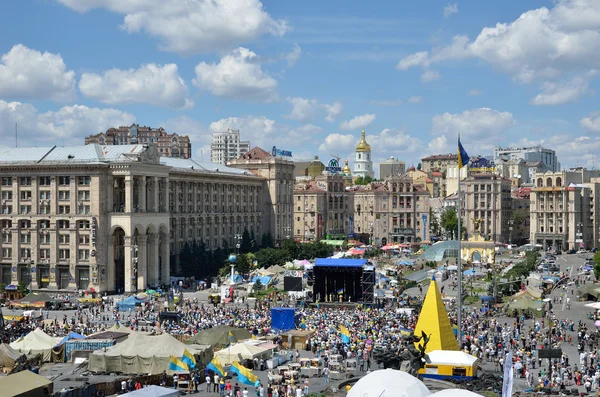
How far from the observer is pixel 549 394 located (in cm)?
3406

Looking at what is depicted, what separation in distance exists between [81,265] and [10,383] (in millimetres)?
48216

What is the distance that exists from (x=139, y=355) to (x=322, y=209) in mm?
111928

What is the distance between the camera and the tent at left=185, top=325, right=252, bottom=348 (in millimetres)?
43656

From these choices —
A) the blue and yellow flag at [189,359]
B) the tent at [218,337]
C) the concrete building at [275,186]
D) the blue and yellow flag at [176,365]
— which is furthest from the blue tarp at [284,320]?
the concrete building at [275,186]

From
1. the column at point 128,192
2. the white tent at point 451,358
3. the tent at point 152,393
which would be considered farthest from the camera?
the column at point 128,192

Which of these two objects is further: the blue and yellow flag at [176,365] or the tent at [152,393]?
the blue and yellow flag at [176,365]

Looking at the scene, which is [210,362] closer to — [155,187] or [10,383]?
[10,383]

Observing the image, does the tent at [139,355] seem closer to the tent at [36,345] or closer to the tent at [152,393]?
the tent at [36,345]

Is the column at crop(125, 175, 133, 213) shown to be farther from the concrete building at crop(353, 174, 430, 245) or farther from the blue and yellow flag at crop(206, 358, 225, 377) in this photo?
the concrete building at crop(353, 174, 430, 245)

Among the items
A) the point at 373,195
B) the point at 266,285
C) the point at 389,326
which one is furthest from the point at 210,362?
the point at 373,195

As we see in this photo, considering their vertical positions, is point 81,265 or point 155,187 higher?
point 155,187

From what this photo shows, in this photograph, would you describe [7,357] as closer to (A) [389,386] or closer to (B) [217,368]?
(B) [217,368]

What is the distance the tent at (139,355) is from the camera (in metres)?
38.2

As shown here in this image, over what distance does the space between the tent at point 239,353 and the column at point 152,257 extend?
131 ft
